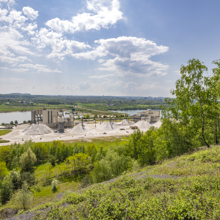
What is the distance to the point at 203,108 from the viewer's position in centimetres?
1326

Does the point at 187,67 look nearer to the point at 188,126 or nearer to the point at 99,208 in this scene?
the point at 188,126

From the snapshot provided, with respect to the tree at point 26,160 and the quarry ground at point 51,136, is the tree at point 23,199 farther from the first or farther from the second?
the quarry ground at point 51,136

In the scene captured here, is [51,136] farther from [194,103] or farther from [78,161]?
[194,103]

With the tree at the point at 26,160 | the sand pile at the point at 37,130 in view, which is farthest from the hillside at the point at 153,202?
the sand pile at the point at 37,130

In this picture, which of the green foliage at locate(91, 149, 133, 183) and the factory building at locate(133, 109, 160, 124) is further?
the factory building at locate(133, 109, 160, 124)

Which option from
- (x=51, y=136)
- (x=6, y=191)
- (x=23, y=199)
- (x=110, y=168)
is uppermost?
(x=110, y=168)

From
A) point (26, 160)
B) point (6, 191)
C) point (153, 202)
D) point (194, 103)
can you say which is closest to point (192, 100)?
point (194, 103)

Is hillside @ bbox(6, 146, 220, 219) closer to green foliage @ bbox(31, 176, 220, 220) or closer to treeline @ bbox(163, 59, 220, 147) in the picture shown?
green foliage @ bbox(31, 176, 220, 220)

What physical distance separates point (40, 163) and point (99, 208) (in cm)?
3591

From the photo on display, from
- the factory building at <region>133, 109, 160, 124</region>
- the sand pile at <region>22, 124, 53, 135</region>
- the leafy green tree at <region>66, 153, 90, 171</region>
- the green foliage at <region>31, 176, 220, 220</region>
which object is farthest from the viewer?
the factory building at <region>133, 109, 160, 124</region>

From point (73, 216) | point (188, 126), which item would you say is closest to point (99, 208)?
point (73, 216)

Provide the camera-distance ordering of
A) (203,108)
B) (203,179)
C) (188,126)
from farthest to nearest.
Answer: (188,126), (203,108), (203,179)

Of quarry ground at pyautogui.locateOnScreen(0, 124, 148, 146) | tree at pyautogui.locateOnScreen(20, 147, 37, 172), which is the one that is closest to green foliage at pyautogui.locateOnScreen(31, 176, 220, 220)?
tree at pyautogui.locateOnScreen(20, 147, 37, 172)

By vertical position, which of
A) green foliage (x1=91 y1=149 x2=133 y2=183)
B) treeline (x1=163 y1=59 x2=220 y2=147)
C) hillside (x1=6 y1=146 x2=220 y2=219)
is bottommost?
green foliage (x1=91 y1=149 x2=133 y2=183)
